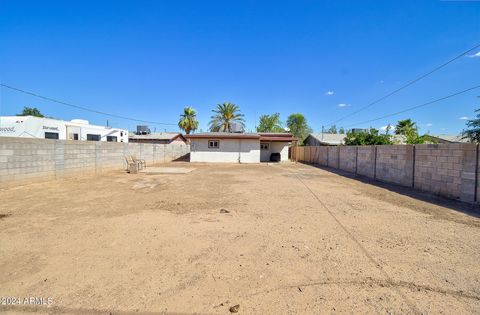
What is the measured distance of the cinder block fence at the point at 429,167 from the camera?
21.2 feet

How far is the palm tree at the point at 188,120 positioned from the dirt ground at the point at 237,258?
36567 mm

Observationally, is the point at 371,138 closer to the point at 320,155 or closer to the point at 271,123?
the point at 320,155

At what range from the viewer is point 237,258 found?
3.13 meters

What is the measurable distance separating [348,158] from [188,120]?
3220cm

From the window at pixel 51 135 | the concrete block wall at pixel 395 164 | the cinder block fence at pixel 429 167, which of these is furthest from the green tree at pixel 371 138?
the window at pixel 51 135

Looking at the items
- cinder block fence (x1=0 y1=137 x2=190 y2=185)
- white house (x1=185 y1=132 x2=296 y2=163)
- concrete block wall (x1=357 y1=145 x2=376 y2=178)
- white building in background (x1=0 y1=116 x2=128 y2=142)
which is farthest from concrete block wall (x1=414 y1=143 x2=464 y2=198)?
white building in background (x1=0 y1=116 x2=128 y2=142)

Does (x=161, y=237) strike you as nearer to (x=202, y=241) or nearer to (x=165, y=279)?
(x=202, y=241)

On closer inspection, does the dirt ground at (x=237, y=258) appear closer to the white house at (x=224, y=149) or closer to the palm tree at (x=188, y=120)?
the white house at (x=224, y=149)

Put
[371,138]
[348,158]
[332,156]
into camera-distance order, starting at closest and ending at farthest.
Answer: [348,158] → [332,156] → [371,138]

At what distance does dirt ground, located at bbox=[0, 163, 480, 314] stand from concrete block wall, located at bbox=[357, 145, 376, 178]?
6.49m

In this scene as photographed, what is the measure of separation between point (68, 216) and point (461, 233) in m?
8.23

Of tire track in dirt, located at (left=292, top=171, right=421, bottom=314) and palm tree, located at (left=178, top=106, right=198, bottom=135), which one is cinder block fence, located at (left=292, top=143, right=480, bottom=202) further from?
palm tree, located at (left=178, top=106, right=198, bottom=135)

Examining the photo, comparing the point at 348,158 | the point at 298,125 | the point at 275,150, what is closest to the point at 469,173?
the point at 348,158

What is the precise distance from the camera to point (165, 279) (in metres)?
2.62
